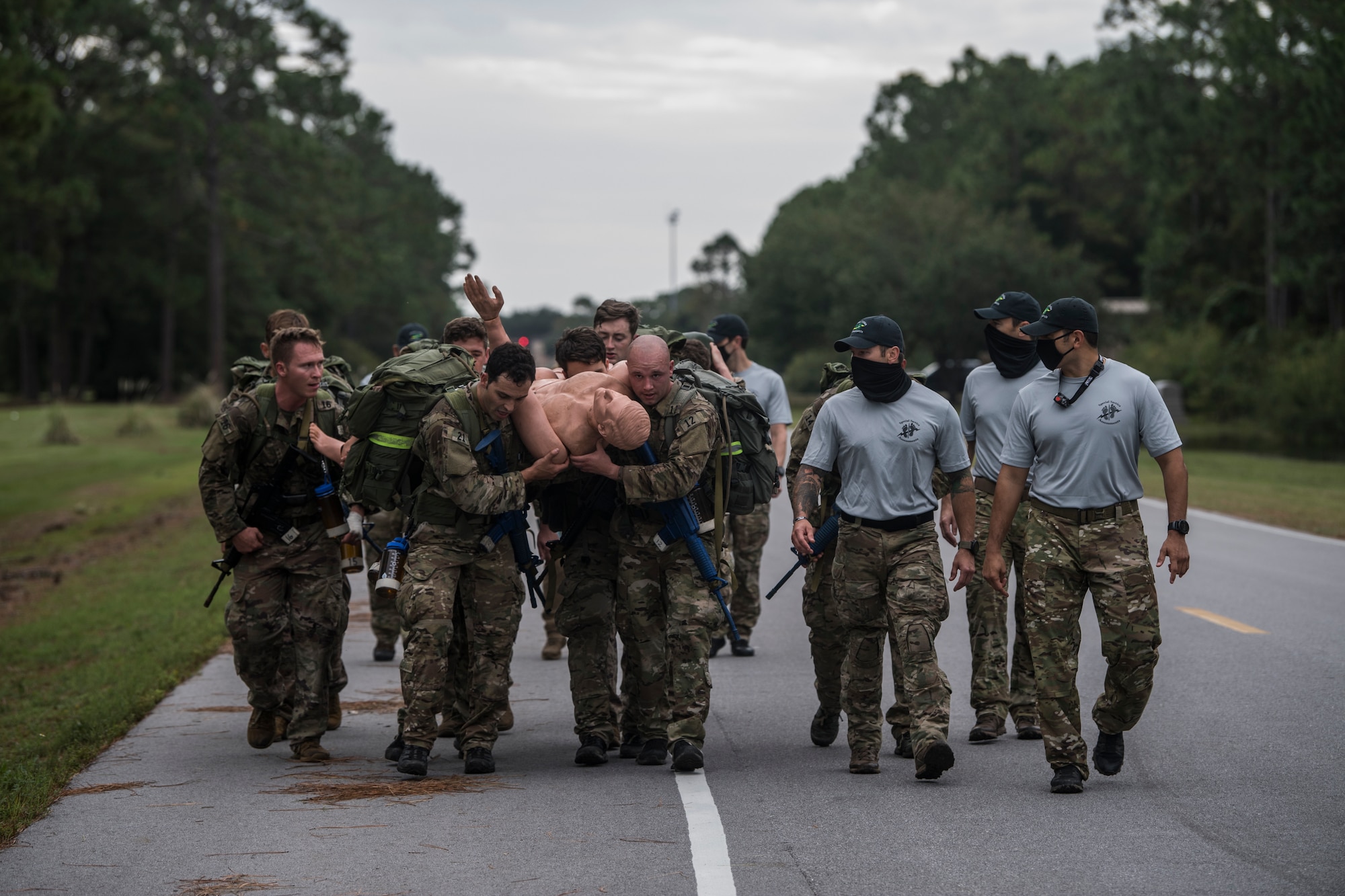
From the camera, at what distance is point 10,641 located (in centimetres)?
1414

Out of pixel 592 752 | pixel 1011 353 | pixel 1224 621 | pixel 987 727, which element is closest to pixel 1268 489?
pixel 1224 621

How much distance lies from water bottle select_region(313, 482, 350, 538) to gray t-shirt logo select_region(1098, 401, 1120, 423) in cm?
399

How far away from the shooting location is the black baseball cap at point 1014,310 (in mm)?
8422

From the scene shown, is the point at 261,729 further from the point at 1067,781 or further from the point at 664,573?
the point at 1067,781

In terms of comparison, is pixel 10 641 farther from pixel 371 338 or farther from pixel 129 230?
pixel 371 338

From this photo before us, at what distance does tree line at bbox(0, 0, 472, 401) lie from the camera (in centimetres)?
5569

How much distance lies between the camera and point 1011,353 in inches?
340

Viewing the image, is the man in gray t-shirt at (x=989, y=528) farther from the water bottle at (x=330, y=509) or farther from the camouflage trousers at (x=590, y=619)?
the water bottle at (x=330, y=509)

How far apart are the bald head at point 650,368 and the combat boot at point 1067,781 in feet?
8.54

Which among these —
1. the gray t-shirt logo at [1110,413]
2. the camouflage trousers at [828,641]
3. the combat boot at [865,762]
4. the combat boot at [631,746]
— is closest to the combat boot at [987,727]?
the camouflage trousers at [828,641]

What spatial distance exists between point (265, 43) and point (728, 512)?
51700mm

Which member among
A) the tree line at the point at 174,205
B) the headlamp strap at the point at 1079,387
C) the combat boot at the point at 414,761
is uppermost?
the tree line at the point at 174,205

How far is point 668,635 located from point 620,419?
113 centimetres

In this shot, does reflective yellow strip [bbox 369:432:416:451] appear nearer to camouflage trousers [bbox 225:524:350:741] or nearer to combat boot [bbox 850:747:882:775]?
camouflage trousers [bbox 225:524:350:741]
